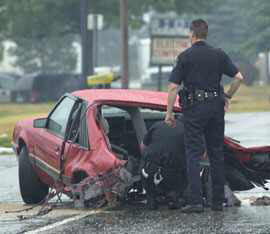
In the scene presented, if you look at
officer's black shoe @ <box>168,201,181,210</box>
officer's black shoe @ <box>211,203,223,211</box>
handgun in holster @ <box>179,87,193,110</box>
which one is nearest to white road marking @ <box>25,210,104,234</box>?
officer's black shoe @ <box>168,201,181,210</box>

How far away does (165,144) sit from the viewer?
31.2 feet

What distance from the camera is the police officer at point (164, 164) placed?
9.49 metres

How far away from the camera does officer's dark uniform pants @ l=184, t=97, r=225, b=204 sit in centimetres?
928

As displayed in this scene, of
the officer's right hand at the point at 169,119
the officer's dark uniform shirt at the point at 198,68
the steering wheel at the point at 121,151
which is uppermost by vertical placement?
the officer's dark uniform shirt at the point at 198,68

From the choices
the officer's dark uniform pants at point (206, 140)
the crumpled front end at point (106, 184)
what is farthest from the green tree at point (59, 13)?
the officer's dark uniform pants at point (206, 140)

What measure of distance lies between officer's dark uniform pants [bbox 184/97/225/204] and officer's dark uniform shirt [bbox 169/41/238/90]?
17cm

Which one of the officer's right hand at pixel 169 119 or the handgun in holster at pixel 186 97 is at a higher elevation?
the handgun in holster at pixel 186 97

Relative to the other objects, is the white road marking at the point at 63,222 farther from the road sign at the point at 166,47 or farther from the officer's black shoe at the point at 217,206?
the road sign at the point at 166,47

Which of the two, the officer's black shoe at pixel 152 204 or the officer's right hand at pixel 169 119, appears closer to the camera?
the officer's right hand at pixel 169 119

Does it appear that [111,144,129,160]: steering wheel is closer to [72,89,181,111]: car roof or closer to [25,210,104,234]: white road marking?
[72,89,181,111]: car roof

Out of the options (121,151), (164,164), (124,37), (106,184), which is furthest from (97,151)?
(124,37)

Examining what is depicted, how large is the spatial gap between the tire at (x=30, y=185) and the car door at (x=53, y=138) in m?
0.19

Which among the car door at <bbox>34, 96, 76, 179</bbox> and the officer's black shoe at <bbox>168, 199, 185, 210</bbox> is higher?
the car door at <bbox>34, 96, 76, 179</bbox>

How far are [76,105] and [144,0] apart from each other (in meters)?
38.8
